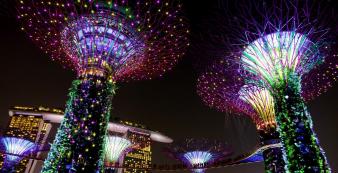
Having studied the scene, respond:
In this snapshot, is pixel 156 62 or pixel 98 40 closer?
pixel 98 40

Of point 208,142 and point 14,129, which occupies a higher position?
point 14,129

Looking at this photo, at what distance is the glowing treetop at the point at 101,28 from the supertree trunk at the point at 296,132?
660 centimetres

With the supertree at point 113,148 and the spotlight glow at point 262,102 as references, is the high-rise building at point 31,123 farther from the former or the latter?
the spotlight glow at point 262,102

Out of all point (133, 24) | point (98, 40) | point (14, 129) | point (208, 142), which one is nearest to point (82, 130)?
point (98, 40)

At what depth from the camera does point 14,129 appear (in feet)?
171

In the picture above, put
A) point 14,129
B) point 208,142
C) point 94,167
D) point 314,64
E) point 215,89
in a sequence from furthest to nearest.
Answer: point 14,129 → point 208,142 → point 215,89 → point 314,64 → point 94,167

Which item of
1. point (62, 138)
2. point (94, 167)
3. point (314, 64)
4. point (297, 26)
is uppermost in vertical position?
point (297, 26)

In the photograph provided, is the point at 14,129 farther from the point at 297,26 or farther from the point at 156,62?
the point at 297,26

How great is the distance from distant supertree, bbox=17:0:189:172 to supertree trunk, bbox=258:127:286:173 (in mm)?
8217

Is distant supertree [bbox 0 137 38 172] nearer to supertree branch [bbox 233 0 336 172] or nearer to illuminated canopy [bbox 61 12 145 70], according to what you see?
illuminated canopy [bbox 61 12 145 70]

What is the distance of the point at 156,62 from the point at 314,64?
27.1 feet

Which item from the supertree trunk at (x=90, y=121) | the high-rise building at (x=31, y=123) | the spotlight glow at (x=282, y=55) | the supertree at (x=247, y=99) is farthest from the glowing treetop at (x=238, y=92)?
the high-rise building at (x=31, y=123)

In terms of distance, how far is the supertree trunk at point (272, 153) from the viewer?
17.6 m

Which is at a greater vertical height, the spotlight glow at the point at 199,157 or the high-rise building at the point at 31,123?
the high-rise building at the point at 31,123
